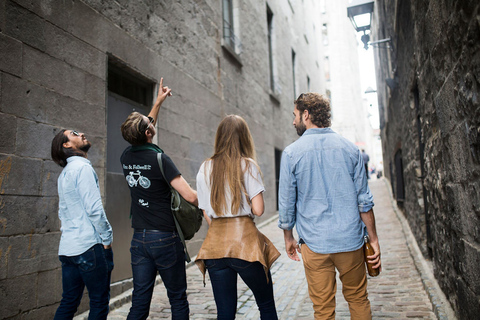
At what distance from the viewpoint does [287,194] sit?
2.53 metres

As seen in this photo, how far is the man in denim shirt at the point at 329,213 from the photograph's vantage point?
2.39m

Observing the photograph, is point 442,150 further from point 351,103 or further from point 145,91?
point 351,103

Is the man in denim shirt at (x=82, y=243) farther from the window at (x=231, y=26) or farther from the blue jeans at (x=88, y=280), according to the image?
the window at (x=231, y=26)

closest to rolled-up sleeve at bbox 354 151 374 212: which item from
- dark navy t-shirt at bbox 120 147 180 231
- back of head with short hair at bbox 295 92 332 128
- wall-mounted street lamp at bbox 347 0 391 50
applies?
back of head with short hair at bbox 295 92 332 128

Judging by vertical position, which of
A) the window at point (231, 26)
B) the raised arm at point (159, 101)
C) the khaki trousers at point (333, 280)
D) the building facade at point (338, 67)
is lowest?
the khaki trousers at point (333, 280)

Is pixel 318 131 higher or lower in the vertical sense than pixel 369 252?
higher

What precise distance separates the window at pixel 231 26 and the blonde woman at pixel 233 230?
6.98m

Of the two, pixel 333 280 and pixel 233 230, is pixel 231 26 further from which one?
pixel 333 280

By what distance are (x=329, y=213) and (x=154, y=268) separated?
1217 mm

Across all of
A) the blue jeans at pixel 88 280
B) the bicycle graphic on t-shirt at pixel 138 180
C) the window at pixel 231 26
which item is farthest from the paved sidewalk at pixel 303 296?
the window at pixel 231 26

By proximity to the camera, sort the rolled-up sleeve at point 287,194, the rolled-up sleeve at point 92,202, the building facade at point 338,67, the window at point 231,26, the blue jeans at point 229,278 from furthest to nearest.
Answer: the building facade at point 338,67
the window at point 231,26
the rolled-up sleeve at point 92,202
the rolled-up sleeve at point 287,194
the blue jeans at point 229,278

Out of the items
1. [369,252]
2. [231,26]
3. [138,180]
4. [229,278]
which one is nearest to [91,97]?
[138,180]

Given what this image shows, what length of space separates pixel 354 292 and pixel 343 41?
127 ft

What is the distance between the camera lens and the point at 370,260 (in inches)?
96.2
